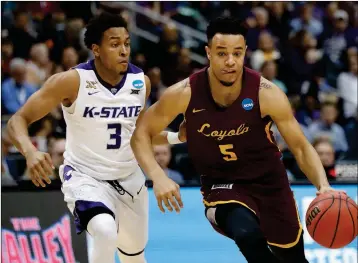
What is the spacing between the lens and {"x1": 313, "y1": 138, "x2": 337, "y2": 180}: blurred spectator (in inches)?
341

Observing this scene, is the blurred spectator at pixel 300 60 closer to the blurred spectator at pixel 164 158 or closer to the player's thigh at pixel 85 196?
the blurred spectator at pixel 164 158

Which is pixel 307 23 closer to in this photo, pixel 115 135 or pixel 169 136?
pixel 169 136

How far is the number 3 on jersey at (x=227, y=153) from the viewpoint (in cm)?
540

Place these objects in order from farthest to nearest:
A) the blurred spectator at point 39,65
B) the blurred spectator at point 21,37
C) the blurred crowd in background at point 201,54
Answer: the blurred spectator at point 21,37 → the blurred spectator at point 39,65 → the blurred crowd in background at point 201,54

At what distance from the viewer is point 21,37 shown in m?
11.0

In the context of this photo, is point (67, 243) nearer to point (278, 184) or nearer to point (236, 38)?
point (278, 184)

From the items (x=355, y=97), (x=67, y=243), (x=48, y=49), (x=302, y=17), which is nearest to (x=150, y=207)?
(x=67, y=243)

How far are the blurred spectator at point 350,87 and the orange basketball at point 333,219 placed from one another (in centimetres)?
628

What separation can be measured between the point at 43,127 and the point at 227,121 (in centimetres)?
448

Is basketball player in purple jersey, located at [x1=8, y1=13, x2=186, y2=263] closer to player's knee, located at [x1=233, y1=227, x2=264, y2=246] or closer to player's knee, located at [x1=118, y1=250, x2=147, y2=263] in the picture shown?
player's knee, located at [x1=118, y1=250, x2=147, y2=263]

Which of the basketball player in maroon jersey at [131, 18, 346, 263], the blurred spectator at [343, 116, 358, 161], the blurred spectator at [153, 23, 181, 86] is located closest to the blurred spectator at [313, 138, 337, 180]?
the blurred spectator at [343, 116, 358, 161]

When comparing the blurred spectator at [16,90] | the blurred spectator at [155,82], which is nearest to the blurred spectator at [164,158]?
the blurred spectator at [155,82]

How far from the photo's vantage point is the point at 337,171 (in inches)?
344

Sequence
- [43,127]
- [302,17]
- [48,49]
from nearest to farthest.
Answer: [43,127]
[48,49]
[302,17]
